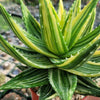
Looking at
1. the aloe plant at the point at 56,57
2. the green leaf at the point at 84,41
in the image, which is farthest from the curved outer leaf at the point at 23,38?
the green leaf at the point at 84,41

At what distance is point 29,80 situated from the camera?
795 millimetres

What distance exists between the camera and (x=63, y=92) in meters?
0.71

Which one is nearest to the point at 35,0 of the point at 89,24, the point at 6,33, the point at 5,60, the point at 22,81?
the point at 6,33

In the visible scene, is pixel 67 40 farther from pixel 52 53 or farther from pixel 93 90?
pixel 93 90

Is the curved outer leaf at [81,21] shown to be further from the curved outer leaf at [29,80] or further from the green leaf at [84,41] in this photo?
the curved outer leaf at [29,80]

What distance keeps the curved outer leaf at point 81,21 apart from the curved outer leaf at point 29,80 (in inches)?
9.0

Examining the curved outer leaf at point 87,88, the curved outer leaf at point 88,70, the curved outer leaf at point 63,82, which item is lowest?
the curved outer leaf at point 87,88

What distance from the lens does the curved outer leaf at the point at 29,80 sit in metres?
0.75

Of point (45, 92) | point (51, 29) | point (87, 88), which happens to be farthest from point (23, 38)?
point (87, 88)

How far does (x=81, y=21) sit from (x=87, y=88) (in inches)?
14.3

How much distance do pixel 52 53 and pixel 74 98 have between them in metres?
0.33

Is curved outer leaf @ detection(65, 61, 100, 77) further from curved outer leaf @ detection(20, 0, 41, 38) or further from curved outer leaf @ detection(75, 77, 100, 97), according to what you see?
curved outer leaf @ detection(20, 0, 41, 38)

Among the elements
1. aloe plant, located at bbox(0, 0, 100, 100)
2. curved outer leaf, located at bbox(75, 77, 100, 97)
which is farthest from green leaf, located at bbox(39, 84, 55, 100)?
curved outer leaf, located at bbox(75, 77, 100, 97)

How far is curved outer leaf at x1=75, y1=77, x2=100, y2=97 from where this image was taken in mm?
778
